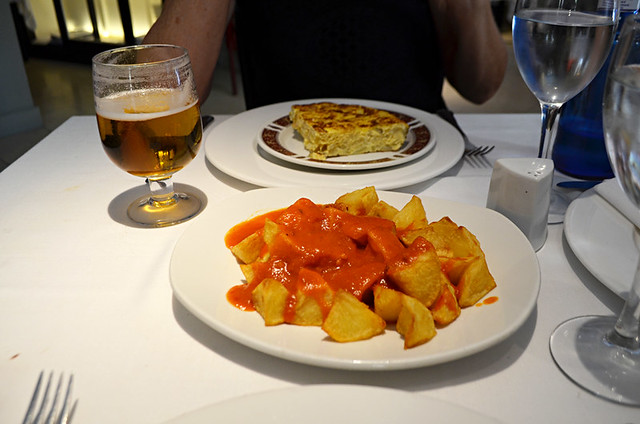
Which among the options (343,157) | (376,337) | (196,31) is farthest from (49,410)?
(196,31)

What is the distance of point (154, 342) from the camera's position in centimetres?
71

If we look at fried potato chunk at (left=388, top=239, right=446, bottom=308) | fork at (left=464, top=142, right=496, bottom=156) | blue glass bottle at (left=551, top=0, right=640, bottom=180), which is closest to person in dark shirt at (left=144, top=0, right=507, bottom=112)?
fork at (left=464, top=142, right=496, bottom=156)

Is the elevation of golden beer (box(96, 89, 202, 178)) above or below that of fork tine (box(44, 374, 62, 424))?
above

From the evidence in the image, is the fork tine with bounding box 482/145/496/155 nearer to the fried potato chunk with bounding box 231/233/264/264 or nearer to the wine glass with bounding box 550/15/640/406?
the wine glass with bounding box 550/15/640/406

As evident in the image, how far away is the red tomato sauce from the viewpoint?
2.36 feet

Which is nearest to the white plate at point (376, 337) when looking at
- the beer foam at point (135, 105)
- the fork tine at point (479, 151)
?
the beer foam at point (135, 105)

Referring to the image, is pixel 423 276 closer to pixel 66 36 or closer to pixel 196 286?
pixel 196 286

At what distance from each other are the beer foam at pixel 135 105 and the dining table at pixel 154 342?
22 centimetres

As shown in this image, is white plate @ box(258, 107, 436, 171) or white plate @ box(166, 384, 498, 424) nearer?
white plate @ box(166, 384, 498, 424)

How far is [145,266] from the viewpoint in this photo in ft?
2.93

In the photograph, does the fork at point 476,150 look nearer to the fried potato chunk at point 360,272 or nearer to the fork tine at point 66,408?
the fried potato chunk at point 360,272

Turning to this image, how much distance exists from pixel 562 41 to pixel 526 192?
279mm

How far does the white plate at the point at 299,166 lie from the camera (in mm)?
1143

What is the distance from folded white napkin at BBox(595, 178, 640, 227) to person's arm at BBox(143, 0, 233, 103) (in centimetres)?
127
